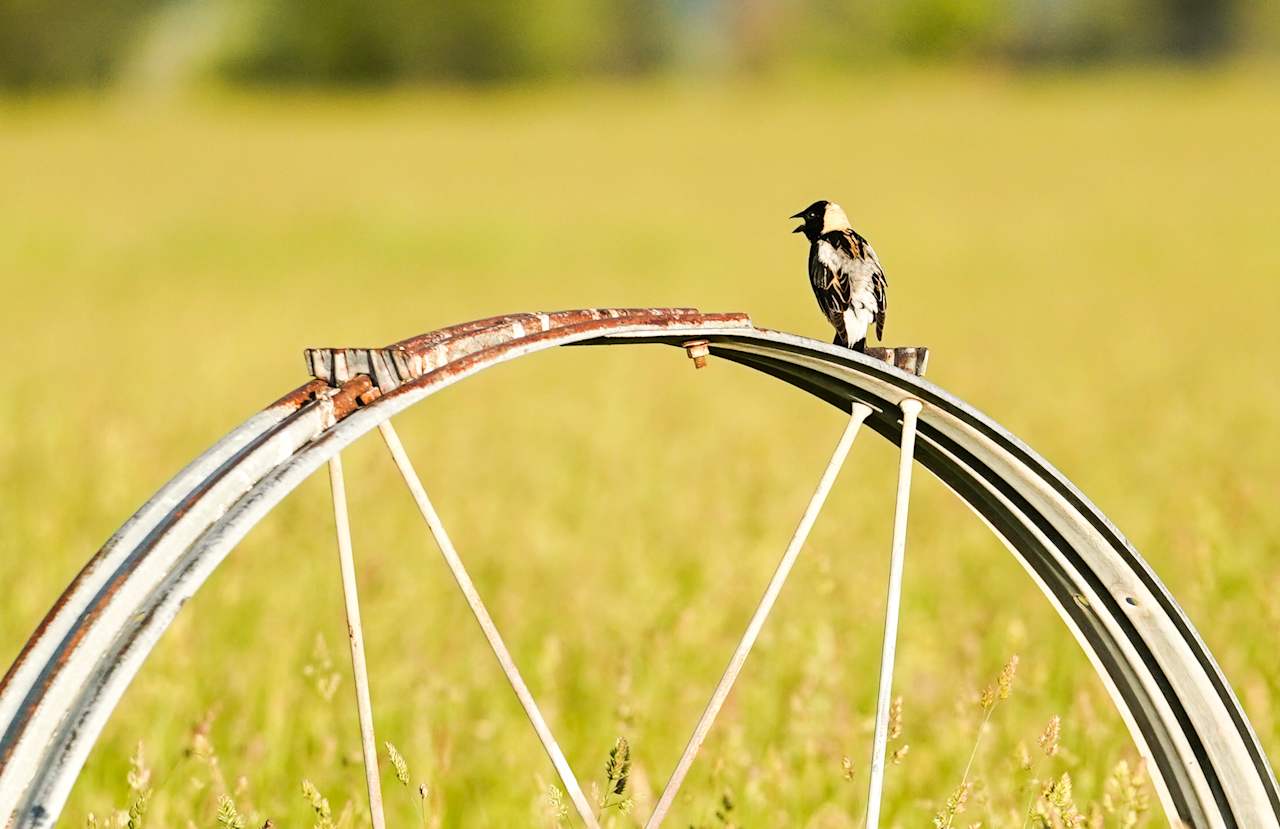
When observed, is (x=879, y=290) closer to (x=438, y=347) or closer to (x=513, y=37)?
(x=438, y=347)

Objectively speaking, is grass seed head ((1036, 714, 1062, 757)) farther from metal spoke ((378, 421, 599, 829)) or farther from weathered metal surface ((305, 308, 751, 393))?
weathered metal surface ((305, 308, 751, 393))

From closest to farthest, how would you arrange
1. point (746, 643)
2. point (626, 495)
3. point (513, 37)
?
point (746, 643) < point (626, 495) < point (513, 37)

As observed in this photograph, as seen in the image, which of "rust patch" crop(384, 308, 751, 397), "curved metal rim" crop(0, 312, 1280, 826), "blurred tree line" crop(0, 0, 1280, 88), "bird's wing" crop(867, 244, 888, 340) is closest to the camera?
"curved metal rim" crop(0, 312, 1280, 826)

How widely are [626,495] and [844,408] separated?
3630 millimetres

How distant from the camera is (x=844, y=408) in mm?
2012

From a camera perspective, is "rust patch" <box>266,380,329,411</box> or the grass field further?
Result: the grass field

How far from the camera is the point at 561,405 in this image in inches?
322

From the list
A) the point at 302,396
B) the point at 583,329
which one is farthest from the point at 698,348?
the point at 302,396

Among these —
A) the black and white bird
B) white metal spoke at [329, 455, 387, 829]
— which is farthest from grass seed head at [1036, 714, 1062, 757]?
white metal spoke at [329, 455, 387, 829]

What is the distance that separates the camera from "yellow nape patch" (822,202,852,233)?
209 centimetres

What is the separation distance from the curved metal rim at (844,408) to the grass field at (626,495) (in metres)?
0.24

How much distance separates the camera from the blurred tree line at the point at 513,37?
175 feet

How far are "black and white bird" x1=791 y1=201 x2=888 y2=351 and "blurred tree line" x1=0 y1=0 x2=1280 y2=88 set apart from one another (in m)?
55.0

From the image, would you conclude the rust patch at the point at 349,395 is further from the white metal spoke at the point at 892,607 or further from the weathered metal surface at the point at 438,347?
the white metal spoke at the point at 892,607
